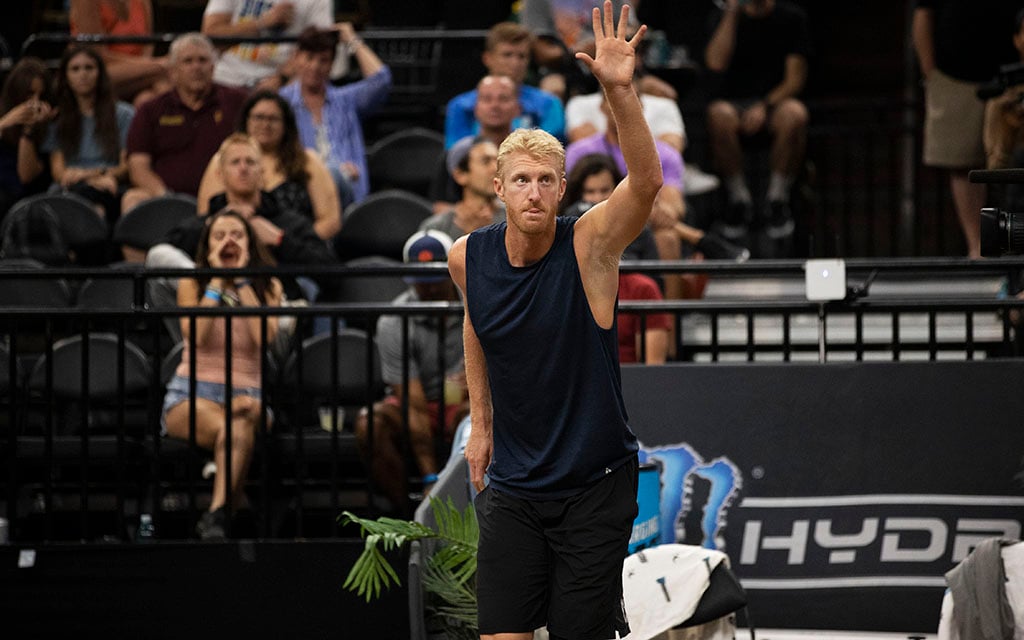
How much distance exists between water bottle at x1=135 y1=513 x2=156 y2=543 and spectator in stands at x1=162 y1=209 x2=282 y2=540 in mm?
230

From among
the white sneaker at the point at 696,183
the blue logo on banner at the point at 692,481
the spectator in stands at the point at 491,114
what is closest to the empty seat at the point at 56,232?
the spectator in stands at the point at 491,114

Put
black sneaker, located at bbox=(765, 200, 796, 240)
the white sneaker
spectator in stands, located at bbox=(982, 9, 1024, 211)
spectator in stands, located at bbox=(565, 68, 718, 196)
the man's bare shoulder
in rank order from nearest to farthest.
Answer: the man's bare shoulder
spectator in stands, located at bbox=(982, 9, 1024, 211)
spectator in stands, located at bbox=(565, 68, 718, 196)
the white sneaker
black sneaker, located at bbox=(765, 200, 796, 240)

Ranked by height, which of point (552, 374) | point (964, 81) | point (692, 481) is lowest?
point (692, 481)

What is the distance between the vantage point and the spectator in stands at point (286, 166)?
27.6 feet

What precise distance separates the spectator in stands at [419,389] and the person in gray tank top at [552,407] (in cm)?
214

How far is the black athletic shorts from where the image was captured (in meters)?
4.06

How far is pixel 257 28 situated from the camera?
10.2m

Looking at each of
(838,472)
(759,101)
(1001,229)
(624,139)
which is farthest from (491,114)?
(624,139)

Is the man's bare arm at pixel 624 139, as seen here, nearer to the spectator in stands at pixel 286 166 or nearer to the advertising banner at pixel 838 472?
the advertising banner at pixel 838 472

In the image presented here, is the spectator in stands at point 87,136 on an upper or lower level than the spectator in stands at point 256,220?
upper

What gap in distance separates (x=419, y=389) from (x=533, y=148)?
2.80 m

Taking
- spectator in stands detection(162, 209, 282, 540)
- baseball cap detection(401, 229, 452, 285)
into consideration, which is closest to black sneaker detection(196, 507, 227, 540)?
spectator in stands detection(162, 209, 282, 540)

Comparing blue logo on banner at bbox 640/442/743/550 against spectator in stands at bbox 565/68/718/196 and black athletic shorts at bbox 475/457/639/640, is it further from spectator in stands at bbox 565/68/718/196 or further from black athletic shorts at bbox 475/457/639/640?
spectator in stands at bbox 565/68/718/196

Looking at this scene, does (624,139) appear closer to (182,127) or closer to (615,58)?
(615,58)
